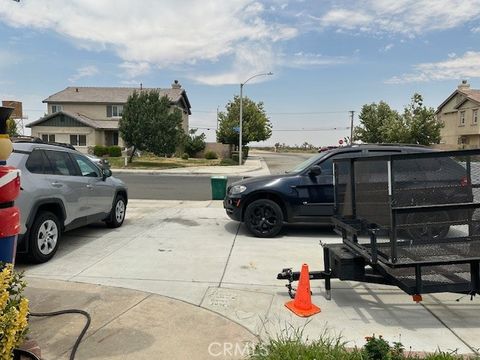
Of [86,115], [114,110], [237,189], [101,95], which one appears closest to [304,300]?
[237,189]

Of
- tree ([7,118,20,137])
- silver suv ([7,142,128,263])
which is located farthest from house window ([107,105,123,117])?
silver suv ([7,142,128,263])

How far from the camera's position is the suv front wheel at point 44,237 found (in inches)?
224

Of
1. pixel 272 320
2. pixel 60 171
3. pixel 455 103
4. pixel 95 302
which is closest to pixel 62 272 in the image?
pixel 95 302

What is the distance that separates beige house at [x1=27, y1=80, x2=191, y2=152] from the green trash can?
2931 cm

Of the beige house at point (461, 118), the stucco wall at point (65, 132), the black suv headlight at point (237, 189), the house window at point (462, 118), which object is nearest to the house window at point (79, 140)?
the stucco wall at point (65, 132)

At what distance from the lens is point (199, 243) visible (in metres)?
7.27

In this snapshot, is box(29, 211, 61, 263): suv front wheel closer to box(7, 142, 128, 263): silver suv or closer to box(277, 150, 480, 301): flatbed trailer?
box(7, 142, 128, 263): silver suv

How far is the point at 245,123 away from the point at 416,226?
46172 mm

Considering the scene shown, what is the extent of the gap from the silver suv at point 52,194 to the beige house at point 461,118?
44.0 m

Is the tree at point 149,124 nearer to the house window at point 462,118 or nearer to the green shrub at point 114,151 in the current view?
the green shrub at point 114,151

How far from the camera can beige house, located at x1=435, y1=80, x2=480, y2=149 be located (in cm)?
4556

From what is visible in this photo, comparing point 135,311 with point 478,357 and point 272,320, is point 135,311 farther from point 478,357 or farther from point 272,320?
point 478,357

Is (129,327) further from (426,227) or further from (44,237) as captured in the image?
(426,227)

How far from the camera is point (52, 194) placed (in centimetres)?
609
